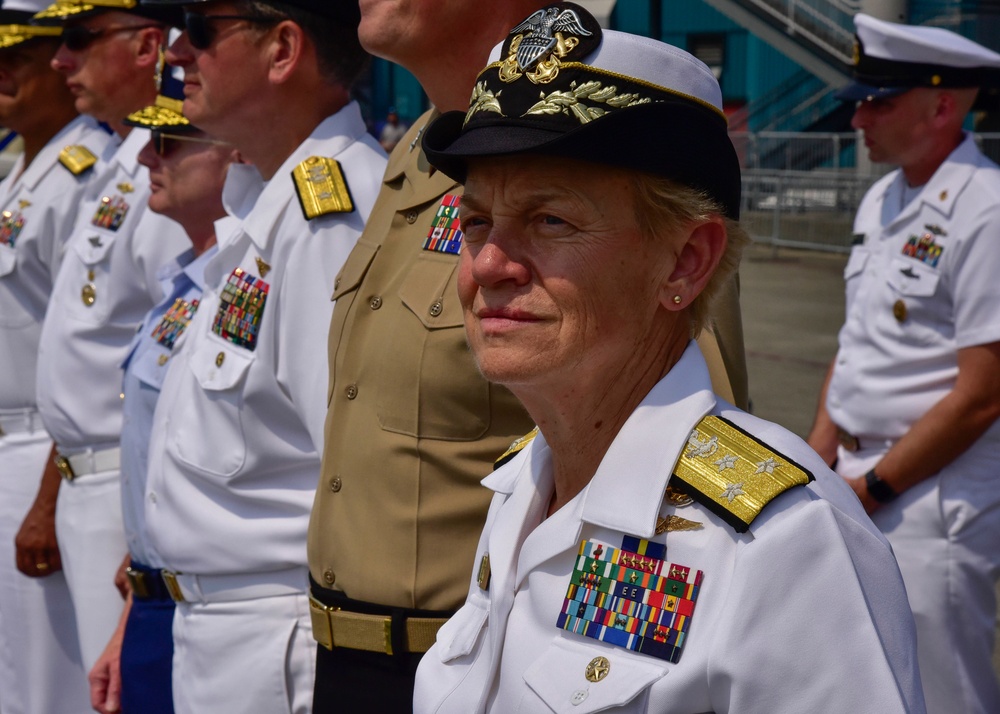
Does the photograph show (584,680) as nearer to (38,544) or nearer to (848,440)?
(848,440)

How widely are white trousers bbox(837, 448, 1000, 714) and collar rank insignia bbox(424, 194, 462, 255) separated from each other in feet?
7.00

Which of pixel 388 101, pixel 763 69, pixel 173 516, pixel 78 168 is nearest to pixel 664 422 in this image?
pixel 173 516

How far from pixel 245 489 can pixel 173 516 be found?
22 centimetres

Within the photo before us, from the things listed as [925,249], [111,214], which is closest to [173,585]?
[111,214]

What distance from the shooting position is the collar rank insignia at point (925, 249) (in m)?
4.04

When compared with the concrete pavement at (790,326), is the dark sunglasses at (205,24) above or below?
above

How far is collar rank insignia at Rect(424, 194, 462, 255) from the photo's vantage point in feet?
8.11

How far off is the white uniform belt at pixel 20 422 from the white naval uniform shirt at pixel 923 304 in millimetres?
3019

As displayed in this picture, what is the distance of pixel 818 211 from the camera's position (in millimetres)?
16875

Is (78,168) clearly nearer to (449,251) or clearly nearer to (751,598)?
(449,251)

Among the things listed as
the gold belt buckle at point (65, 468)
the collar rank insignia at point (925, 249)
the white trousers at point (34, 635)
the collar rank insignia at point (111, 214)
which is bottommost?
the white trousers at point (34, 635)

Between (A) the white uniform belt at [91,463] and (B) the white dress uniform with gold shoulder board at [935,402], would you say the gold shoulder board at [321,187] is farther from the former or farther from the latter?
(B) the white dress uniform with gold shoulder board at [935,402]

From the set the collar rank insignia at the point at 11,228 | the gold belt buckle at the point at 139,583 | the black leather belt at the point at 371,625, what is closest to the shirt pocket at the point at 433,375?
the black leather belt at the point at 371,625

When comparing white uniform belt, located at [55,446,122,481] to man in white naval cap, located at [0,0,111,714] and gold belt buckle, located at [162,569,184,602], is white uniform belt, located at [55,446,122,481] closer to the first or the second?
man in white naval cap, located at [0,0,111,714]
